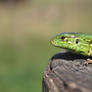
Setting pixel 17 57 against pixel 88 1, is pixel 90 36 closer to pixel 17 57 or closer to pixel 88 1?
pixel 17 57

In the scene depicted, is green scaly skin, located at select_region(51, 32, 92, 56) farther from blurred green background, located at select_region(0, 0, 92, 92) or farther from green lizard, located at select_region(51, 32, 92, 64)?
blurred green background, located at select_region(0, 0, 92, 92)

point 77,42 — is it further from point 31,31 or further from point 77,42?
point 31,31

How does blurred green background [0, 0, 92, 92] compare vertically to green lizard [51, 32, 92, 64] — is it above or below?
below

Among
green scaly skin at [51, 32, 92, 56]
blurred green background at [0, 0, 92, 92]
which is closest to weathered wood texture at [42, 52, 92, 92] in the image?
green scaly skin at [51, 32, 92, 56]

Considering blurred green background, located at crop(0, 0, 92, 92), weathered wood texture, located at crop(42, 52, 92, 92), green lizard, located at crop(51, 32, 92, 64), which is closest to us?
weathered wood texture, located at crop(42, 52, 92, 92)

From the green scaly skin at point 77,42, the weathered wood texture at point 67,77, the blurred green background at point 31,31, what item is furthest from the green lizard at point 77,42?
the blurred green background at point 31,31

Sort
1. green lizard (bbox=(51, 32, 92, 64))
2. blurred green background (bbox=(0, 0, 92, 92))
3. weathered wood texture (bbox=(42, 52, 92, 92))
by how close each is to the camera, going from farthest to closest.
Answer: blurred green background (bbox=(0, 0, 92, 92))
green lizard (bbox=(51, 32, 92, 64))
weathered wood texture (bbox=(42, 52, 92, 92))

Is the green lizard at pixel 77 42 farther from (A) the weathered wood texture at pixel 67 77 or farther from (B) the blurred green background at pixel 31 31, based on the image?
(B) the blurred green background at pixel 31 31

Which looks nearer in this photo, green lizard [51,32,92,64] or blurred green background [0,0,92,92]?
green lizard [51,32,92,64]
